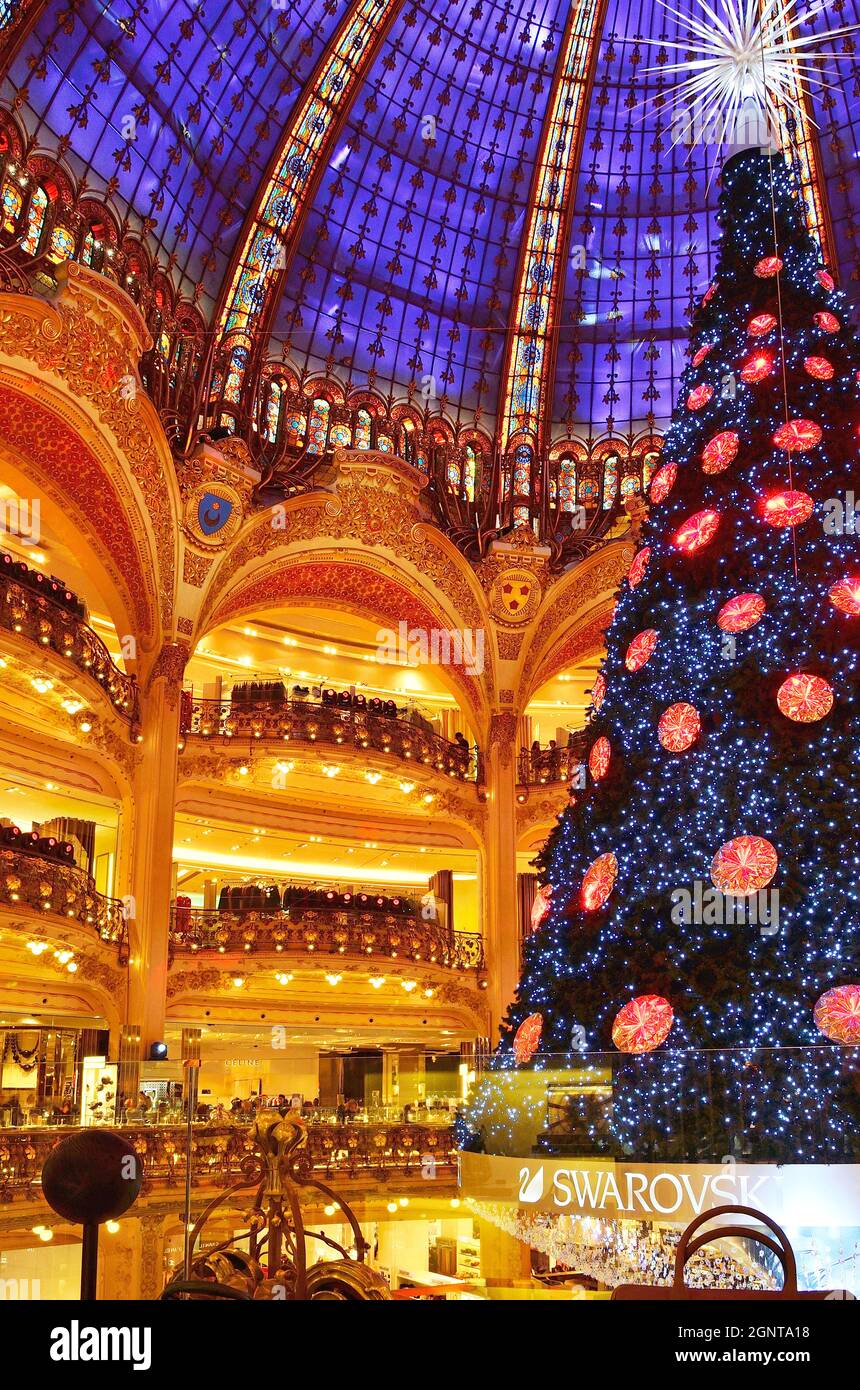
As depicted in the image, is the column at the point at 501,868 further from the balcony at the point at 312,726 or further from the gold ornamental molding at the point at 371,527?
the gold ornamental molding at the point at 371,527

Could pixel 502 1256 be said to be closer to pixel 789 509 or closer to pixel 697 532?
pixel 697 532

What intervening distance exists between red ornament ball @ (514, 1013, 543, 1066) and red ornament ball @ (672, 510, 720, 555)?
14.4ft

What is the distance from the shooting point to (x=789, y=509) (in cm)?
1077

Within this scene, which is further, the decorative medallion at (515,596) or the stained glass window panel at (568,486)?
the stained glass window panel at (568,486)

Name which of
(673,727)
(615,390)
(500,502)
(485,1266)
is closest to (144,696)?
Answer: (500,502)

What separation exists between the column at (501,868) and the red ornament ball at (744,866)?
19166 mm

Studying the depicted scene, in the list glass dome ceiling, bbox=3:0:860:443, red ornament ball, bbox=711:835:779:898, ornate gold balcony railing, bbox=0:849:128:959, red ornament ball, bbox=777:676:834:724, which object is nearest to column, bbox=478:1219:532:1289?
red ornament ball, bbox=711:835:779:898

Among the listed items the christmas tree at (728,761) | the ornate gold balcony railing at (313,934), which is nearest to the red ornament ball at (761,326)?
the christmas tree at (728,761)

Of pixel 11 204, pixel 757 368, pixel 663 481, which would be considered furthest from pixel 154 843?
pixel 757 368

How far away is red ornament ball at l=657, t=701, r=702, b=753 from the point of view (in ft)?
33.7

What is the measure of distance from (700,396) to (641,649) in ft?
9.52

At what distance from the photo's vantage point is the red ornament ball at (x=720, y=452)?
37.3 feet

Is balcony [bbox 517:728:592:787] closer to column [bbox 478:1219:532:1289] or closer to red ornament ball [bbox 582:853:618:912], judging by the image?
red ornament ball [bbox 582:853:618:912]
